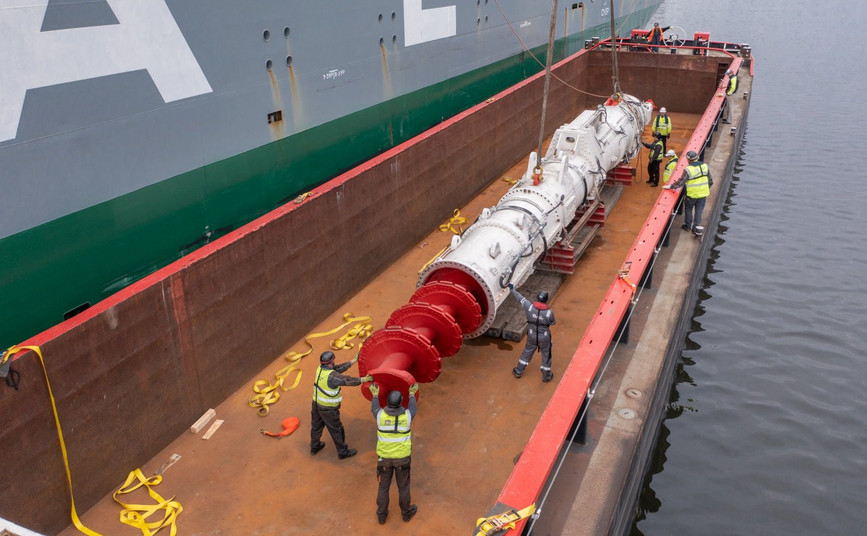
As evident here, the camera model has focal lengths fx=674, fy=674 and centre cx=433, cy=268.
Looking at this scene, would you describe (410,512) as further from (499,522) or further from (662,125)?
(662,125)

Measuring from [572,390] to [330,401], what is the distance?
8.15ft

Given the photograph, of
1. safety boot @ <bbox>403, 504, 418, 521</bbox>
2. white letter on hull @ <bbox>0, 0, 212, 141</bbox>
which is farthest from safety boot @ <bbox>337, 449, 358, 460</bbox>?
white letter on hull @ <bbox>0, 0, 212, 141</bbox>

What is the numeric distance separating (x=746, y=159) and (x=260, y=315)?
60.6 feet

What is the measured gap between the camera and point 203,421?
7848mm

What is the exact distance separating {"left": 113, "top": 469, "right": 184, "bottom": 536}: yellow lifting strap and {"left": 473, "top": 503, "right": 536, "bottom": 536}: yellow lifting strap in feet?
11.0

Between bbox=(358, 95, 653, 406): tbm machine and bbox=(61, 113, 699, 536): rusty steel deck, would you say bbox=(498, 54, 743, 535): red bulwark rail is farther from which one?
bbox=(358, 95, 653, 406): tbm machine

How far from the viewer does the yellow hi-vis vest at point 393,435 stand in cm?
602

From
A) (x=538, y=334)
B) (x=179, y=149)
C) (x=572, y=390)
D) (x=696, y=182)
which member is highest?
(x=179, y=149)

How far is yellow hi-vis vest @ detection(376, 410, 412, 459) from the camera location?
6016 millimetres

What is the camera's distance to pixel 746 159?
21.8 m

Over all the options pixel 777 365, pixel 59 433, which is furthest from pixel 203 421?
pixel 777 365

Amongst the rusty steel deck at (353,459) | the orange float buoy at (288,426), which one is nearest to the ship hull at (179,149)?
Result: the rusty steel deck at (353,459)

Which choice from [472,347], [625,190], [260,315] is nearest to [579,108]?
[625,190]

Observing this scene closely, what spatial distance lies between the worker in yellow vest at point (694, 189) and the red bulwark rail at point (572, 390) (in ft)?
5.26
